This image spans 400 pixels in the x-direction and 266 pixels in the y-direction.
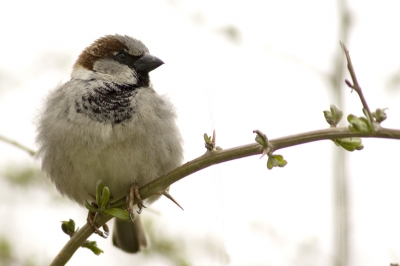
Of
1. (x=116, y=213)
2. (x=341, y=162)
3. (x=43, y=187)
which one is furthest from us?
(x=43, y=187)

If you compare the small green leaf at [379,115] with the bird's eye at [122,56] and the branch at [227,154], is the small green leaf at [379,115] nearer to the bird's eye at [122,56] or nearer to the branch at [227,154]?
the branch at [227,154]

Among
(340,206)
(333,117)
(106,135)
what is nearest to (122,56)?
(106,135)

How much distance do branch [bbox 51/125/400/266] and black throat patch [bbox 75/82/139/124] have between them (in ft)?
1.73

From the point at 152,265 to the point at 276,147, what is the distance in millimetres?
1436

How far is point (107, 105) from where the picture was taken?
225 cm

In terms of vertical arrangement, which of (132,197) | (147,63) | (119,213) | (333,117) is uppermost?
(147,63)

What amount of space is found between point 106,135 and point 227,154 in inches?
36.6

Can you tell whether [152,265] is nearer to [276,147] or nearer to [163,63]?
[163,63]

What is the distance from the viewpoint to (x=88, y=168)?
2.25m

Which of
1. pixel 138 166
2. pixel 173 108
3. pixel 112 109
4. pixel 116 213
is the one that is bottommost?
pixel 116 213

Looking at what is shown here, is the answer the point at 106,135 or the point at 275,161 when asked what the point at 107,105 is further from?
the point at 275,161

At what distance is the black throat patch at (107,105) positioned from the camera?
2213mm

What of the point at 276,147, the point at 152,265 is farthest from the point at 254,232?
the point at 276,147

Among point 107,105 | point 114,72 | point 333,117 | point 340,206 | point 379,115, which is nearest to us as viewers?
point 379,115
